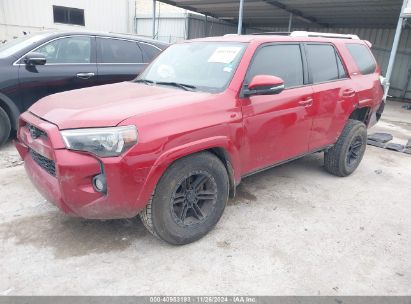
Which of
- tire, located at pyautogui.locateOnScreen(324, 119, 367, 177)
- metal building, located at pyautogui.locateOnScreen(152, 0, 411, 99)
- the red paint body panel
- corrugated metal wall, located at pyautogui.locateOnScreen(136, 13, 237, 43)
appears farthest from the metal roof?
the red paint body panel

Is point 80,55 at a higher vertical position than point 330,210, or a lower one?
higher

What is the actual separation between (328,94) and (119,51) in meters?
3.56

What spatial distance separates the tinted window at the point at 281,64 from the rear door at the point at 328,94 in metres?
0.22

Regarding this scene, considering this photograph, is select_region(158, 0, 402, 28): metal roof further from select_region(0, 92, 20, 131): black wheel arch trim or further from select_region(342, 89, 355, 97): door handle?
select_region(0, 92, 20, 131): black wheel arch trim

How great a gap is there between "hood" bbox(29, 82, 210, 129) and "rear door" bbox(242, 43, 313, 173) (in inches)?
22.9

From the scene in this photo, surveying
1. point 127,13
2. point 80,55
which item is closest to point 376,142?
point 80,55

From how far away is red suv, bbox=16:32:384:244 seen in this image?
242 centimetres

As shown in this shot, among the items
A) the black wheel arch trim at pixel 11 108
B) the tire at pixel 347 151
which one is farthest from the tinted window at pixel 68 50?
the tire at pixel 347 151

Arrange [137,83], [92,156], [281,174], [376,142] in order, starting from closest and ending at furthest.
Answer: [92,156] < [137,83] < [281,174] < [376,142]

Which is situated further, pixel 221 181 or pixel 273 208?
pixel 273 208

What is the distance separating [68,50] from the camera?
17.4 feet

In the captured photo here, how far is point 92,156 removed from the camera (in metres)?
2.39

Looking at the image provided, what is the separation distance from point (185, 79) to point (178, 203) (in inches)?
49.1

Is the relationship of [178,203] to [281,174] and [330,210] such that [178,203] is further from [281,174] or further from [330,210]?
[281,174]
